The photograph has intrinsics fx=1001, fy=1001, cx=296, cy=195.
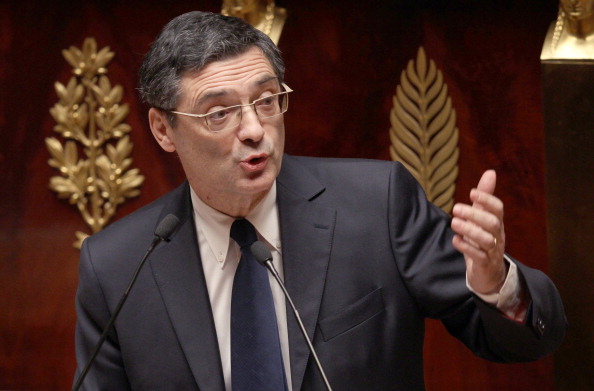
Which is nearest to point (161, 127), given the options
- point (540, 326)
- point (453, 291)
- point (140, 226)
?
point (140, 226)

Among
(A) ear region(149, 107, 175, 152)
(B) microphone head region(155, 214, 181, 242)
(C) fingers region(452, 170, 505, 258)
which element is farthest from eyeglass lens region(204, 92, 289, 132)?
(C) fingers region(452, 170, 505, 258)

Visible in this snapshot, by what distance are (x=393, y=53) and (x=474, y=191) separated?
2.61 ft

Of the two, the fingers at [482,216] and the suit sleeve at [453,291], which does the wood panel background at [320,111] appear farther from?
the fingers at [482,216]

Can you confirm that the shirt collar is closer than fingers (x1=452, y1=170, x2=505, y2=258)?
No

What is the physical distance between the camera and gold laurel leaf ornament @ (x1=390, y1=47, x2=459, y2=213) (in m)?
1.94

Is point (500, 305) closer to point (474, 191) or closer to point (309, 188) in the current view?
point (474, 191)

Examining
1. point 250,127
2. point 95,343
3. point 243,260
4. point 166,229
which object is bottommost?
point 95,343

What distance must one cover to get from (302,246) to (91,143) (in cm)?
78

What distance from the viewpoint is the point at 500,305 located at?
130cm

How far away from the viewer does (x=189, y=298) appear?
4.92 ft

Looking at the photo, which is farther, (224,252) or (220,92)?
(224,252)

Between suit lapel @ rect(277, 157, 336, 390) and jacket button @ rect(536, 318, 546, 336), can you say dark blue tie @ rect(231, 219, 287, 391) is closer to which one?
suit lapel @ rect(277, 157, 336, 390)

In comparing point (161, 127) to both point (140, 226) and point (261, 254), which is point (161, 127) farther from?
point (261, 254)

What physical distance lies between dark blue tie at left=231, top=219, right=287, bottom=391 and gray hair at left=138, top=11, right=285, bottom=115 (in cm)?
26
